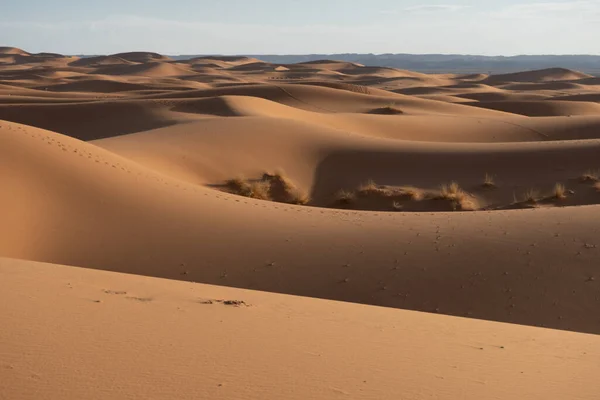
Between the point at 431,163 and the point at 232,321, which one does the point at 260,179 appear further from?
the point at 232,321

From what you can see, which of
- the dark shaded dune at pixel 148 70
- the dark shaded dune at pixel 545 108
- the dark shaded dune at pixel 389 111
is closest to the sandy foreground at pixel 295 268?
the dark shaded dune at pixel 389 111

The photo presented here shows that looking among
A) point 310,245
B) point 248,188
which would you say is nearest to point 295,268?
point 310,245

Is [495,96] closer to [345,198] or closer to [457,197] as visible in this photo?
[457,197]

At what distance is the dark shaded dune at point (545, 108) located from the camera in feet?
136

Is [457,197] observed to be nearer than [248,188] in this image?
Yes

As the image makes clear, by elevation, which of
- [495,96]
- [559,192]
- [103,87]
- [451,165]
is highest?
[451,165]

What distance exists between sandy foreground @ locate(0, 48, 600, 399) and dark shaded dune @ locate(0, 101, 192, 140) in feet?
23.4

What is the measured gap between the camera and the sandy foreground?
174 inches

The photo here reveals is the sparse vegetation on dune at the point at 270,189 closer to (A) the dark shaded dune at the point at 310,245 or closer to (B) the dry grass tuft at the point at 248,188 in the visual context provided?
(B) the dry grass tuft at the point at 248,188

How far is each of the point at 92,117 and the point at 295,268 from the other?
2513cm

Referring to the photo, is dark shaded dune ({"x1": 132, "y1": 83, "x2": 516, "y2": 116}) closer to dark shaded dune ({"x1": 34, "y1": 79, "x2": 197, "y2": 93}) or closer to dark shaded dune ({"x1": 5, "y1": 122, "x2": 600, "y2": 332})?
dark shaded dune ({"x1": 34, "y1": 79, "x2": 197, "y2": 93})

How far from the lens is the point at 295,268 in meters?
9.22

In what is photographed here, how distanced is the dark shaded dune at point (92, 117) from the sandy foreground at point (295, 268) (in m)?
7.14

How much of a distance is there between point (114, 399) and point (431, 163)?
58.6 feet
